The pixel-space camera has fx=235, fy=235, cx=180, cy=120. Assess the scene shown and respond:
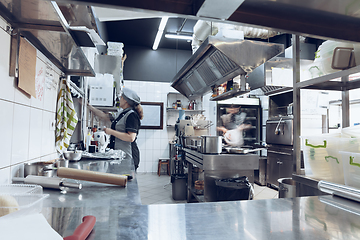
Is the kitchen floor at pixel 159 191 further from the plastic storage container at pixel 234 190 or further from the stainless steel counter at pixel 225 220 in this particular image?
the stainless steel counter at pixel 225 220

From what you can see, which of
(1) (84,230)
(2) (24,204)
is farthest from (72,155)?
(1) (84,230)

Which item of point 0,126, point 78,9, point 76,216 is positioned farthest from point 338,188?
point 0,126

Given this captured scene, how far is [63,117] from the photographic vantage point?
2016mm

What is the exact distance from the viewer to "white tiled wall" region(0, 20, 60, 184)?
43.4 inches

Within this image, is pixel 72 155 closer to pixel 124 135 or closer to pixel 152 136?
pixel 124 135

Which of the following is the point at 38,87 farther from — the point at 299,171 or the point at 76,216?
the point at 299,171

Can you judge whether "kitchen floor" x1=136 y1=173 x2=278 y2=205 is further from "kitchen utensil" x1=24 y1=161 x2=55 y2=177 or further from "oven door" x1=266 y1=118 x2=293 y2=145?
"kitchen utensil" x1=24 y1=161 x2=55 y2=177

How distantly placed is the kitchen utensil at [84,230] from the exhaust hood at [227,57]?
7.98ft

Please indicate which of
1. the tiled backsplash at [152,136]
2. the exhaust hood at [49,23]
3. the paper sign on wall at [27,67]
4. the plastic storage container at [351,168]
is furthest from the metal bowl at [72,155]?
the tiled backsplash at [152,136]

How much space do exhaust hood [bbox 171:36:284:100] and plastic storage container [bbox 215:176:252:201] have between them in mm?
1345

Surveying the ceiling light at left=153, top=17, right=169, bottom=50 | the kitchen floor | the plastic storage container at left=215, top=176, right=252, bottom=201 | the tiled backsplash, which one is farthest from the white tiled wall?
the tiled backsplash

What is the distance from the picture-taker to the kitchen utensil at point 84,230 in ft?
1.71

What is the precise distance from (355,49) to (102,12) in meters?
2.05

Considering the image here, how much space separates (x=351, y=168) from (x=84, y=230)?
1147mm
